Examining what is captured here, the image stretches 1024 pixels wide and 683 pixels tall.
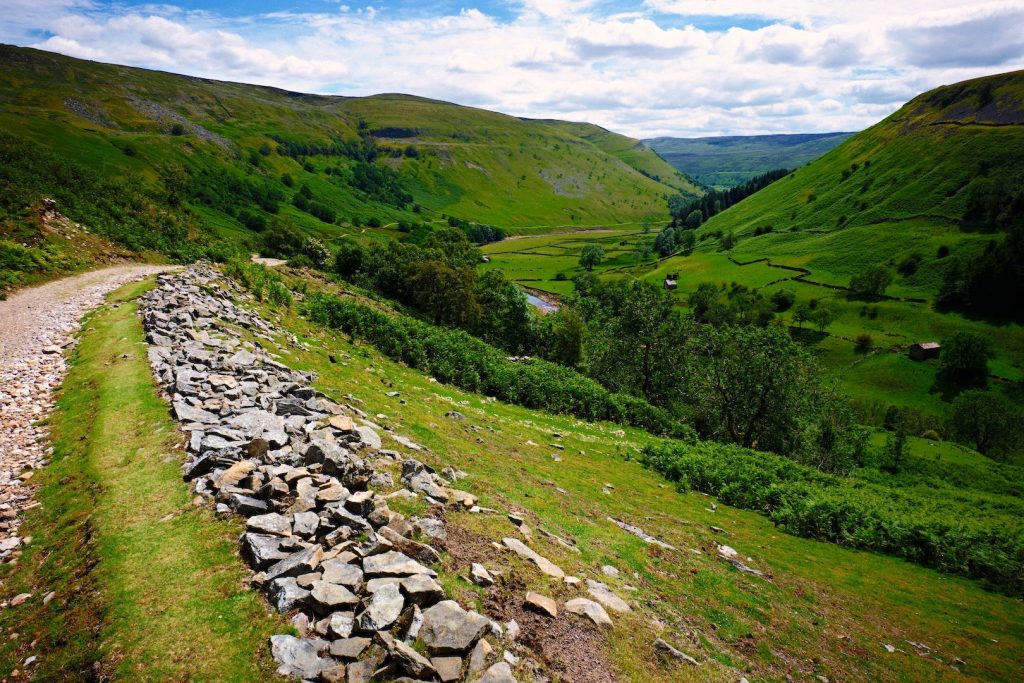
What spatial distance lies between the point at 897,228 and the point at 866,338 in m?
78.2

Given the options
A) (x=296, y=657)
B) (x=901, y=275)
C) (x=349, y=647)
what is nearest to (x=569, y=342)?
(x=349, y=647)

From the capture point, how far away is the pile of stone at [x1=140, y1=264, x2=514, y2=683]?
376 inches

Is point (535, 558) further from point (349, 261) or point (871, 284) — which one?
point (871, 284)

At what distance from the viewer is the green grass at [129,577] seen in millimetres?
9289

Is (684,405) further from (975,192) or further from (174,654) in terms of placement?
(975,192)

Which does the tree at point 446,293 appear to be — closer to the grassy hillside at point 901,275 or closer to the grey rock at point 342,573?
the grey rock at point 342,573

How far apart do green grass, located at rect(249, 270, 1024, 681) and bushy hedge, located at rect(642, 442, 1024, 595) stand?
1.44 metres

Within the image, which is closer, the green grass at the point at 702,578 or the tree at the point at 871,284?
the green grass at the point at 702,578

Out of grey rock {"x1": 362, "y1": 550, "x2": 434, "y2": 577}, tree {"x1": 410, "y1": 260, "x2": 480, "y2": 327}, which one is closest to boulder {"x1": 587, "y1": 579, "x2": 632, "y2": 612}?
grey rock {"x1": 362, "y1": 550, "x2": 434, "y2": 577}

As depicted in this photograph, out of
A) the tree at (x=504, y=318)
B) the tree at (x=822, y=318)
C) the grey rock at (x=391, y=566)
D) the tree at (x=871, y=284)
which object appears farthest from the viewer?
the tree at (x=871, y=284)

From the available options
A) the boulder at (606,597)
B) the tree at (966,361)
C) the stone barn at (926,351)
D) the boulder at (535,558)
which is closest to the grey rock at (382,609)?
the boulder at (535,558)

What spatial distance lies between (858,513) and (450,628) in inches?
1221

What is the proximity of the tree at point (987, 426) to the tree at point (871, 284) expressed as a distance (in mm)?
61408

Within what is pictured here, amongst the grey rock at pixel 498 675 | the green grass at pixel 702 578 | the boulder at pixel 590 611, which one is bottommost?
the green grass at pixel 702 578
